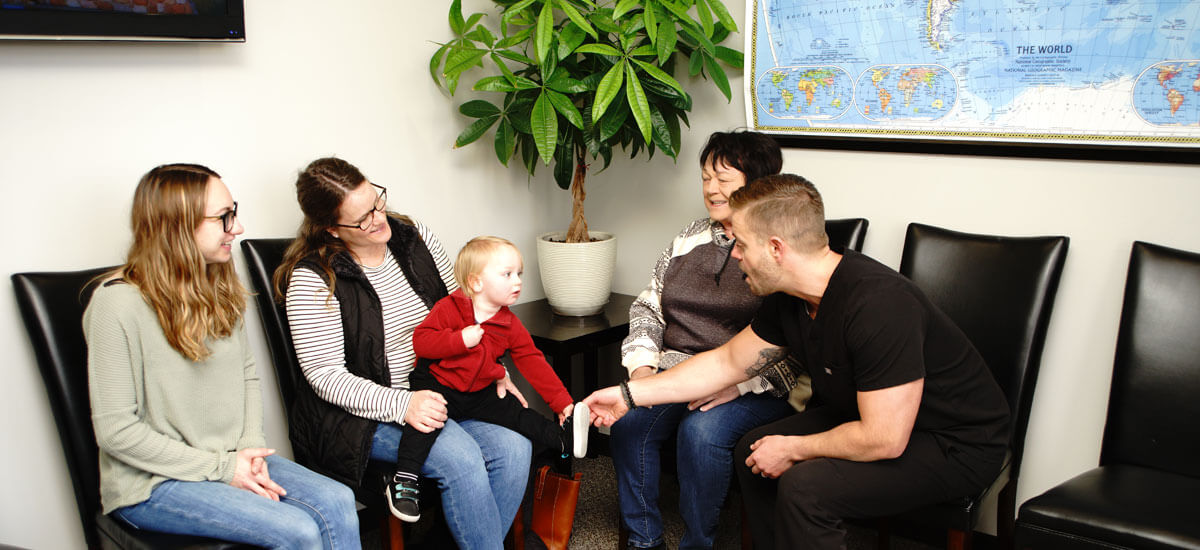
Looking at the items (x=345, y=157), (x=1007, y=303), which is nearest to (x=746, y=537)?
(x=1007, y=303)

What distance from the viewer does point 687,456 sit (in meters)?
2.26

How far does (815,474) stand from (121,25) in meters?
1.86

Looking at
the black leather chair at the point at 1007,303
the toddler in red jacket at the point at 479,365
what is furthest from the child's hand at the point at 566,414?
the black leather chair at the point at 1007,303

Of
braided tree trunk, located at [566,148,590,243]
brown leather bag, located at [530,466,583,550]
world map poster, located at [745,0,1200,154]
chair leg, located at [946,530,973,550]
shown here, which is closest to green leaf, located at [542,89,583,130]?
braided tree trunk, located at [566,148,590,243]

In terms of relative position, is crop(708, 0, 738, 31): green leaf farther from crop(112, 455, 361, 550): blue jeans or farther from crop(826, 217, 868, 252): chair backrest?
crop(112, 455, 361, 550): blue jeans

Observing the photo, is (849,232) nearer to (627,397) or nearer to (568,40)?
(627,397)

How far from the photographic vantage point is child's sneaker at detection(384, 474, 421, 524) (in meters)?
2.02

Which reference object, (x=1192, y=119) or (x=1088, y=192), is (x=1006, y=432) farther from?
(x=1192, y=119)

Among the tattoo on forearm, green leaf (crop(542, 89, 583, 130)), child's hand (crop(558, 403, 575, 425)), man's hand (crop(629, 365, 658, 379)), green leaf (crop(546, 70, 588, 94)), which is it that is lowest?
child's hand (crop(558, 403, 575, 425))

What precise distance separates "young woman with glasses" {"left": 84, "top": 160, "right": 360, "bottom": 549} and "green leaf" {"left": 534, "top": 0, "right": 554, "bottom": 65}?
3.21 feet

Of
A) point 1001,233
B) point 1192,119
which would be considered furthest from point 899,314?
point 1192,119

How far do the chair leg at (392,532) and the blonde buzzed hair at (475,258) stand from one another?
591 mm

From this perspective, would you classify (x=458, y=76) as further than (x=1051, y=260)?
Yes

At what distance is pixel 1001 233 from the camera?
7.88 ft
